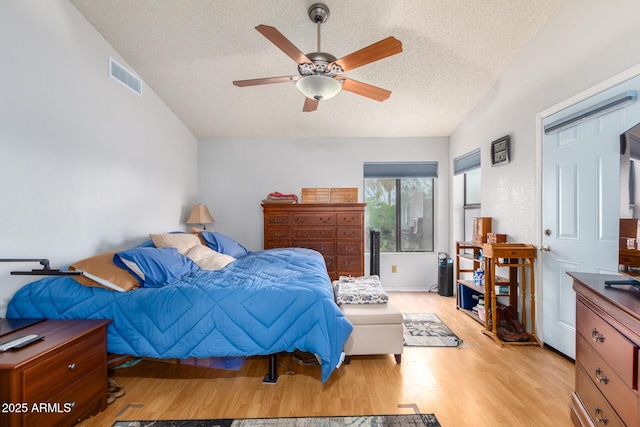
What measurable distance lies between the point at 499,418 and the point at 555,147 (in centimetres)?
223

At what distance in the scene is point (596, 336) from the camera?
132 centimetres

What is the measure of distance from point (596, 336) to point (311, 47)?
3.00 meters

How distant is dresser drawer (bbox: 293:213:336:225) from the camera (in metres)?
4.18

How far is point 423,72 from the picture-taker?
3152 mm

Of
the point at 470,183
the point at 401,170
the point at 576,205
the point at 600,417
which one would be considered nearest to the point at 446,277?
the point at 470,183

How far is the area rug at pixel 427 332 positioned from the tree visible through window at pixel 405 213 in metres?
1.58

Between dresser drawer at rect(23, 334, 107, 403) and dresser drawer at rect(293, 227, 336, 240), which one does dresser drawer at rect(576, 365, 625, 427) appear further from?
dresser drawer at rect(293, 227, 336, 240)

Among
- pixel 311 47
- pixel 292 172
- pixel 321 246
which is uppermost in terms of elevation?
pixel 311 47

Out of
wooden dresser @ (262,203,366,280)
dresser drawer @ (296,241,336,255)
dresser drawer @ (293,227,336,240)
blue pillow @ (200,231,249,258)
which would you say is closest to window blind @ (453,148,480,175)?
wooden dresser @ (262,203,366,280)

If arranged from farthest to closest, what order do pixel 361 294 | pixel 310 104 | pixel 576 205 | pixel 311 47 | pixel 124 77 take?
pixel 124 77, pixel 311 47, pixel 310 104, pixel 361 294, pixel 576 205

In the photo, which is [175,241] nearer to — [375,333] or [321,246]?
[321,246]

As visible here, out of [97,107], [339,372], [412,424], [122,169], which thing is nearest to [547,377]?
[412,424]

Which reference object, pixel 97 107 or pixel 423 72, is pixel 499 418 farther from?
pixel 97 107

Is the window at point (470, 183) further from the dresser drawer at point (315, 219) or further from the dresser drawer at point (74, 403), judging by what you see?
the dresser drawer at point (74, 403)
